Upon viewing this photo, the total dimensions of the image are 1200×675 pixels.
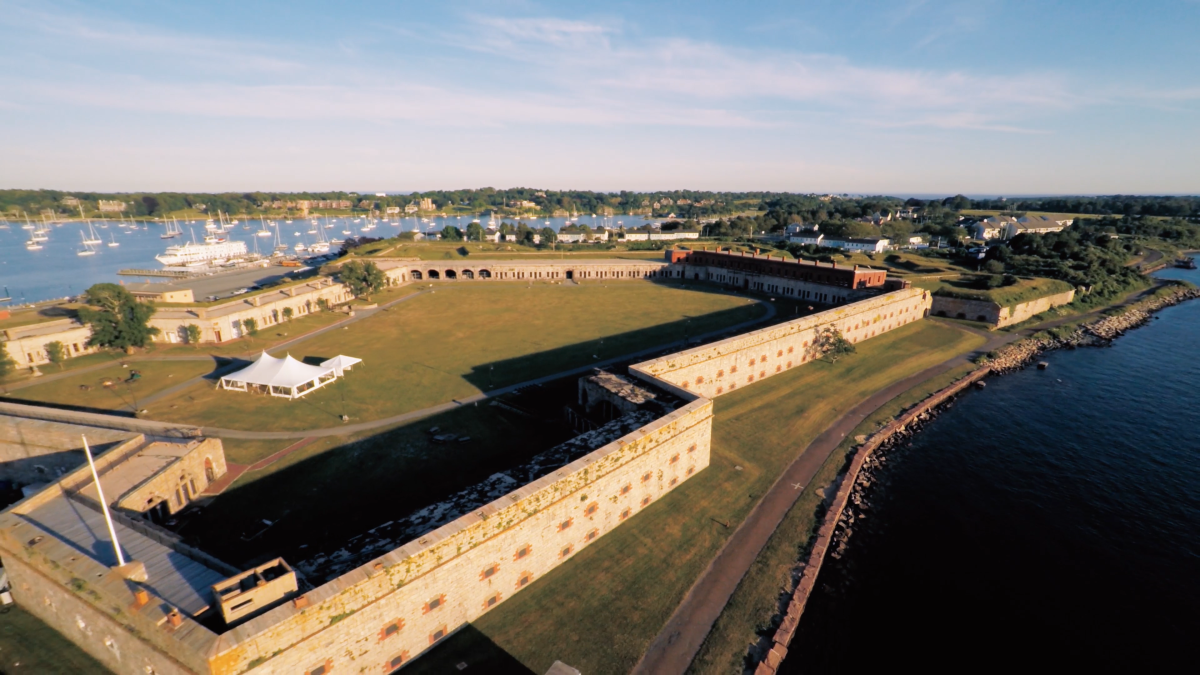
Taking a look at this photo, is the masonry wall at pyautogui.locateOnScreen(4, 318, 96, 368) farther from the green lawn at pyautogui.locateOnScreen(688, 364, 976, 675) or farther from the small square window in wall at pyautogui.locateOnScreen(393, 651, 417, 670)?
the green lawn at pyautogui.locateOnScreen(688, 364, 976, 675)

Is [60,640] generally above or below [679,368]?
below

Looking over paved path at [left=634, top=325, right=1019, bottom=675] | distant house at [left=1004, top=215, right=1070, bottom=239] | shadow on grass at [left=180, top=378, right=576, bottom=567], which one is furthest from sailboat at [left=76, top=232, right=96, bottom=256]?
distant house at [left=1004, top=215, right=1070, bottom=239]

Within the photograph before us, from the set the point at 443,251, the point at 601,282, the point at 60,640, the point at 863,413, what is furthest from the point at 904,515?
the point at 443,251

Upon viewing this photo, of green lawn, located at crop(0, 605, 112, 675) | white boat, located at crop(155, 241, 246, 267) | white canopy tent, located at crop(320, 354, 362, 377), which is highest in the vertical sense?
white boat, located at crop(155, 241, 246, 267)

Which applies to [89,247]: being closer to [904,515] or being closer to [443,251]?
[443,251]

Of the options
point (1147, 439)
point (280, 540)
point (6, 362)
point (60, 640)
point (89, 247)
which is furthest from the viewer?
point (89, 247)

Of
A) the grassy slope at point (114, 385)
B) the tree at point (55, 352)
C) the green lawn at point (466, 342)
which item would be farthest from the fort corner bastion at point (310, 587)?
the tree at point (55, 352)

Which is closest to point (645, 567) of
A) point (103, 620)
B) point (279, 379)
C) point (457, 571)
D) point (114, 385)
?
point (457, 571)

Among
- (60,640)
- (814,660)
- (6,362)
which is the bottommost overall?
(814,660)
